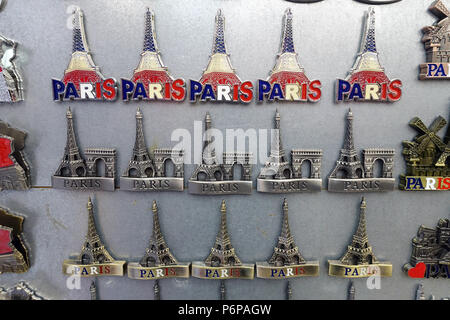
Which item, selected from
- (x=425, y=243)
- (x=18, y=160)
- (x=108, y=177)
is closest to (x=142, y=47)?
(x=108, y=177)

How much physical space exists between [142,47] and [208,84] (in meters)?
0.46

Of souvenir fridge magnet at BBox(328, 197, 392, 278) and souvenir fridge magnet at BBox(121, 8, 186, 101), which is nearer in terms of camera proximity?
souvenir fridge magnet at BBox(121, 8, 186, 101)

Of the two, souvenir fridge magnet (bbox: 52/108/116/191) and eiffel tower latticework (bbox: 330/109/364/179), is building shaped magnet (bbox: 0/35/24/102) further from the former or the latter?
eiffel tower latticework (bbox: 330/109/364/179)

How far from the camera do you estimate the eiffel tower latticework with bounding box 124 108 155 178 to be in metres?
1.51

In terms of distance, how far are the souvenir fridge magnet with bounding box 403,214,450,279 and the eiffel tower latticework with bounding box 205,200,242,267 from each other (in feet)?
→ 3.78

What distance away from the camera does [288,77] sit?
1.47 m

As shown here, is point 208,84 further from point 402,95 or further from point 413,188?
point 413,188

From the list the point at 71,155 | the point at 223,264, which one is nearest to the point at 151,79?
the point at 71,155

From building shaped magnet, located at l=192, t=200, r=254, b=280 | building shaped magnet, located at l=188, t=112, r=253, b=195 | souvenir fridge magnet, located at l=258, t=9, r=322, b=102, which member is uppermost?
souvenir fridge magnet, located at l=258, t=9, r=322, b=102

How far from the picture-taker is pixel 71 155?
59.8 inches

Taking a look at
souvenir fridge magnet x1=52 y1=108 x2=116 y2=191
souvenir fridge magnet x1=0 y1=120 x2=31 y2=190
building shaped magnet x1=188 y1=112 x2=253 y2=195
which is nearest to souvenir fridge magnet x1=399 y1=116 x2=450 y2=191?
building shaped magnet x1=188 y1=112 x2=253 y2=195

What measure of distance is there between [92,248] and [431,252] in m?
2.20

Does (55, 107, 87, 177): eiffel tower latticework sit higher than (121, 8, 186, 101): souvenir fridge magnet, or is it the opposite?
(121, 8, 186, 101): souvenir fridge magnet

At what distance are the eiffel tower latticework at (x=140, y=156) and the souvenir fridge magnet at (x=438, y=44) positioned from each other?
5.68ft
